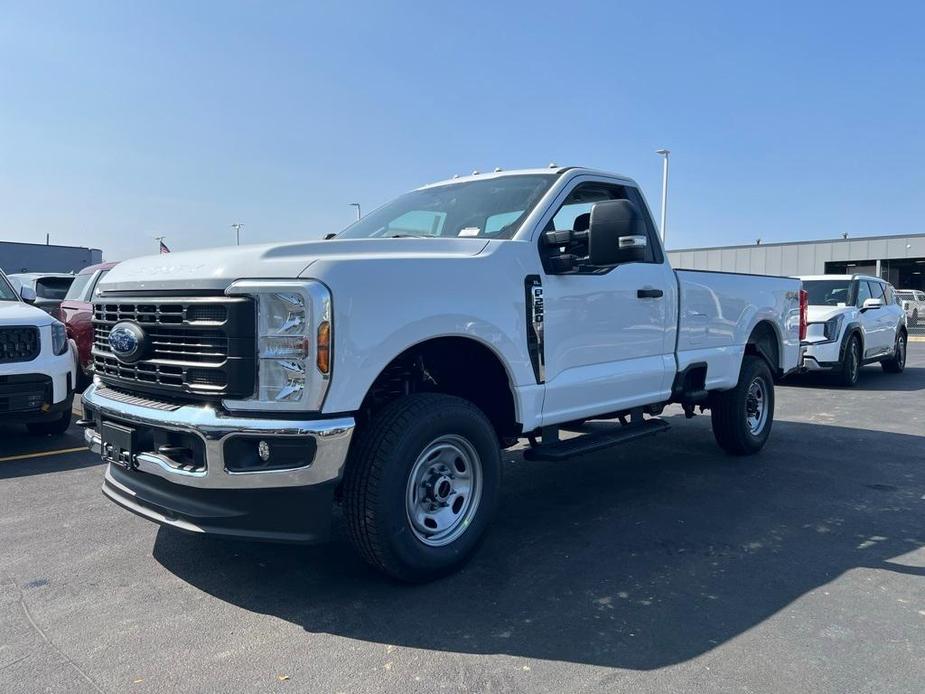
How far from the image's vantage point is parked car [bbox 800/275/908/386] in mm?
11281

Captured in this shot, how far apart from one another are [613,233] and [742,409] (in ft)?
10.1

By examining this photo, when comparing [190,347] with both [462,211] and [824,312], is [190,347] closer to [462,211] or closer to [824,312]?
[462,211]

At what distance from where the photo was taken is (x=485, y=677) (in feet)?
9.03

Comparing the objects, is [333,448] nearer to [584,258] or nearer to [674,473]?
[584,258]

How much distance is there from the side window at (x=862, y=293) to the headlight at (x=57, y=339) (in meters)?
11.9

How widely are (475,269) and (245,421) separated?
142 centimetres

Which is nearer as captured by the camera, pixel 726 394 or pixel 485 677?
pixel 485 677

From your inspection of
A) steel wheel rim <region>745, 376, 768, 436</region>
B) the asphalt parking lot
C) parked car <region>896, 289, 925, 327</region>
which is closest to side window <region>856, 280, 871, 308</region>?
steel wheel rim <region>745, 376, 768, 436</region>

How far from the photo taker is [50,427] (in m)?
7.27

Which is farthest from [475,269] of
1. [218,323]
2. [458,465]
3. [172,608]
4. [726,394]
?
[726,394]

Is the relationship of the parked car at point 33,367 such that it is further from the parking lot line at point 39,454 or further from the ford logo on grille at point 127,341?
the ford logo on grille at point 127,341

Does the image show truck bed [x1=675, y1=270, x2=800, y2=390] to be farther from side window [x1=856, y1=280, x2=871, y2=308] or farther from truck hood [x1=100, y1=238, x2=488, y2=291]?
side window [x1=856, y1=280, x2=871, y2=308]

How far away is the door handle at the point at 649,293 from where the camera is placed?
4.94 metres

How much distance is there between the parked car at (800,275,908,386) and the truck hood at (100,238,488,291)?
28.1 feet
